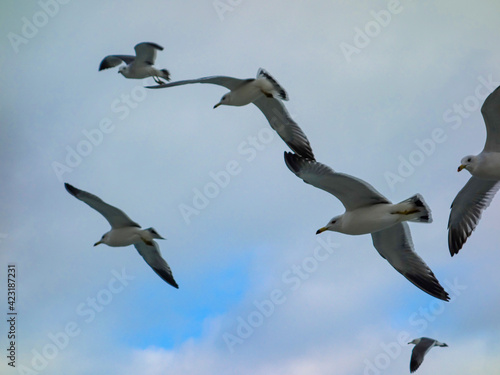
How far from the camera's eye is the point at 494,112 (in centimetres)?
1128

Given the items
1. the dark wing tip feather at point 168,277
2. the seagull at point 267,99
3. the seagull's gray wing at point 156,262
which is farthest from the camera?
the dark wing tip feather at point 168,277

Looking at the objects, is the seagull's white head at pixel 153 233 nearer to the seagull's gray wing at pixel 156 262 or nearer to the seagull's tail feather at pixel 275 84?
the seagull's gray wing at pixel 156 262

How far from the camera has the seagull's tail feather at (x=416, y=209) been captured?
9.98 metres

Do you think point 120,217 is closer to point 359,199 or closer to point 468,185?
point 359,199

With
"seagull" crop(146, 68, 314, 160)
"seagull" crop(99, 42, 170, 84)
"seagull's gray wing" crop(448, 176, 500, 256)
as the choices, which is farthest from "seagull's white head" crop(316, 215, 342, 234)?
"seagull" crop(99, 42, 170, 84)

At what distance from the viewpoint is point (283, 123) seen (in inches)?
515

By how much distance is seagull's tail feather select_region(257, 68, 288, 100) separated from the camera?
1221cm

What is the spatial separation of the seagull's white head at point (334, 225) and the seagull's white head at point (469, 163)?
7.19 feet

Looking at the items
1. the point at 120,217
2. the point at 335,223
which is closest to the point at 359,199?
the point at 335,223

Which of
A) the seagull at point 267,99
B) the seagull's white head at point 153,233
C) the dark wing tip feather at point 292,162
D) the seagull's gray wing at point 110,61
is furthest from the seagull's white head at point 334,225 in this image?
the seagull's gray wing at point 110,61

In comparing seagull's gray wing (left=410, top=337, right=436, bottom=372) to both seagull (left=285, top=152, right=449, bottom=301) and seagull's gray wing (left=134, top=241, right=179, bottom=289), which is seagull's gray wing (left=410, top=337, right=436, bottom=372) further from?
seagull's gray wing (left=134, top=241, right=179, bottom=289)

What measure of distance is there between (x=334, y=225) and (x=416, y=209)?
131 centimetres

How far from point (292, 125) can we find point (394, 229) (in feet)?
9.15

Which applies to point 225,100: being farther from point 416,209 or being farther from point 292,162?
point 416,209
